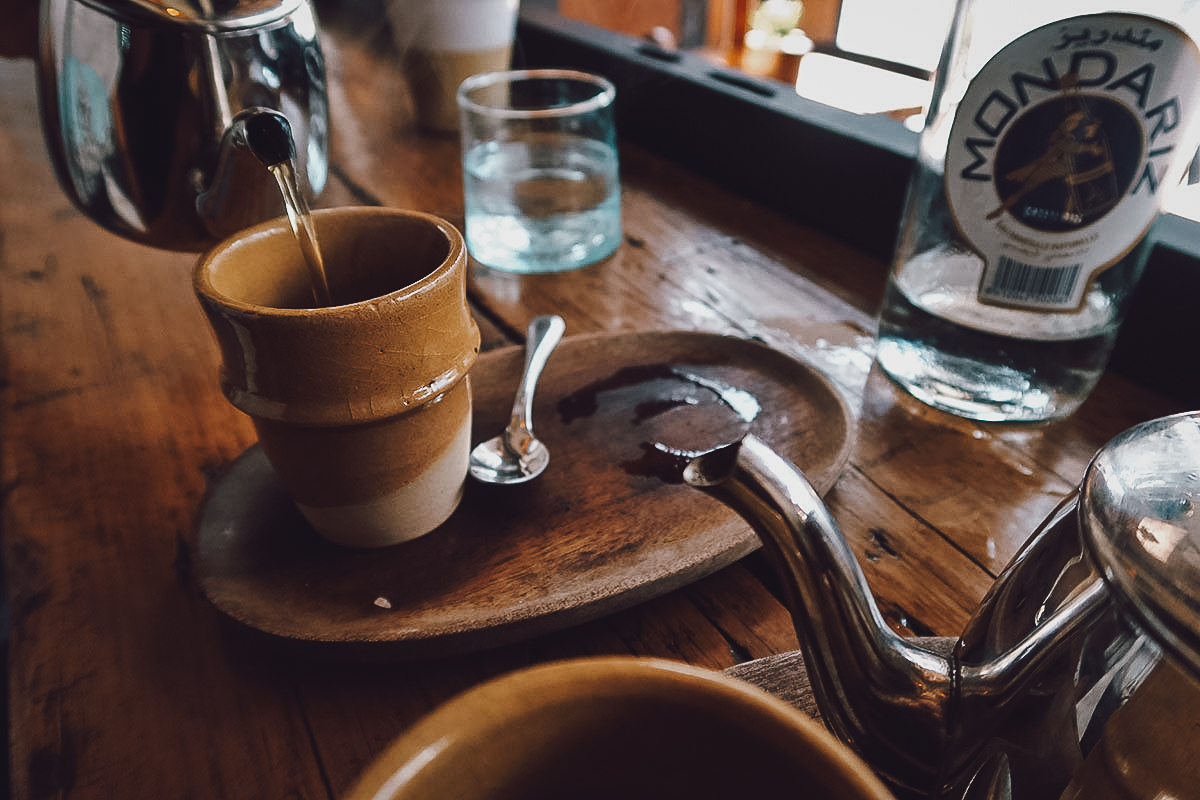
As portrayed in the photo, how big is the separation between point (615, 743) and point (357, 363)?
0.16m

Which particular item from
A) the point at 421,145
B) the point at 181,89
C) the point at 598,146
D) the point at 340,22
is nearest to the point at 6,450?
the point at 181,89

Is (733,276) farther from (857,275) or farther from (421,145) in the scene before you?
(421,145)

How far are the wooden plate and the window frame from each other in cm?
22

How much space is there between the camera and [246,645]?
32 cm

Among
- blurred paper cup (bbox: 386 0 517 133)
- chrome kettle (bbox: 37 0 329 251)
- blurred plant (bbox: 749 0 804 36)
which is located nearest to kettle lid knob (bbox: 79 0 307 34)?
chrome kettle (bbox: 37 0 329 251)

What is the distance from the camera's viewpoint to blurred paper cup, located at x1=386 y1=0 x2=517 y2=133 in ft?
2.64

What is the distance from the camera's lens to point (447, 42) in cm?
82

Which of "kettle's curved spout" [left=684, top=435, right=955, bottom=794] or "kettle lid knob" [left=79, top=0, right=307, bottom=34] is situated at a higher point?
"kettle lid knob" [left=79, top=0, right=307, bottom=34]

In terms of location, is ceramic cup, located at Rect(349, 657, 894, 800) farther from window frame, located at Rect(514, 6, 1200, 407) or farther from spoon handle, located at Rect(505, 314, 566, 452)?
window frame, located at Rect(514, 6, 1200, 407)

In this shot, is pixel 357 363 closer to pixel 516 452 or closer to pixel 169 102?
pixel 516 452

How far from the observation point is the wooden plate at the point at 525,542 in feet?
1.00

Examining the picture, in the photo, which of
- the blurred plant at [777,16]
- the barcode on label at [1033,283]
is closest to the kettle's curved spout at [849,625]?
the barcode on label at [1033,283]

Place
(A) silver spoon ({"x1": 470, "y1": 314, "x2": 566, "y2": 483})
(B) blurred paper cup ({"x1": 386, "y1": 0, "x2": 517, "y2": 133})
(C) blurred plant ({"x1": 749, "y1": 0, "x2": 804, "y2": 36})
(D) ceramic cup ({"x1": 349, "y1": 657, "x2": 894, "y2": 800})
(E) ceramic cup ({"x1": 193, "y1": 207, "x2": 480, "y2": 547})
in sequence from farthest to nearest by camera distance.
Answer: (C) blurred plant ({"x1": 749, "y1": 0, "x2": 804, "y2": 36})
(B) blurred paper cup ({"x1": 386, "y1": 0, "x2": 517, "y2": 133})
(A) silver spoon ({"x1": 470, "y1": 314, "x2": 566, "y2": 483})
(E) ceramic cup ({"x1": 193, "y1": 207, "x2": 480, "y2": 547})
(D) ceramic cup ({"x1": 349, "y1": 657, "x2": 894, "y2": 800})

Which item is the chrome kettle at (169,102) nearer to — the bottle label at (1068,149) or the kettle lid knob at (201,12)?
the kettle lid knob at (201,12)
